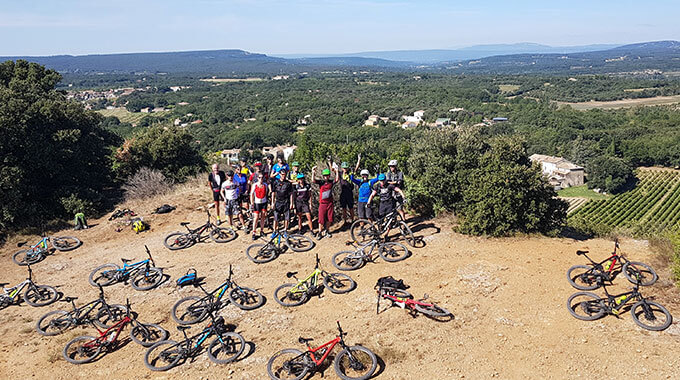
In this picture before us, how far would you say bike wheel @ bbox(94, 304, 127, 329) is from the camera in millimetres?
7960

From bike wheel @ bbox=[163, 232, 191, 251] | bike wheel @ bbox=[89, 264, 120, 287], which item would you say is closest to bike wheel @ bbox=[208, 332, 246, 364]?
bike wheel @ bbox=[89, 264, 120, 287]

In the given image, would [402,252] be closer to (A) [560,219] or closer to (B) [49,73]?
(A) [560,219]

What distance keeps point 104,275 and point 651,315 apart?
37.9 feet

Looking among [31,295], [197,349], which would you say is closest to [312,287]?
[197,349]

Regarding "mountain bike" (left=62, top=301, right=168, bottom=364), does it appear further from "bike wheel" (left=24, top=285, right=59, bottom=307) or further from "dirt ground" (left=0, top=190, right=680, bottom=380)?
"bike wheel" (left=24, top=285, right=59, bottom=307)

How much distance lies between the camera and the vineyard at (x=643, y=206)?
40.3 metres

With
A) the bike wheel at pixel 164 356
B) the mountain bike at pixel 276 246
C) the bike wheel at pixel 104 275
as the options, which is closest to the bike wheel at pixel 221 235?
the mountain bike at pixel 276 246

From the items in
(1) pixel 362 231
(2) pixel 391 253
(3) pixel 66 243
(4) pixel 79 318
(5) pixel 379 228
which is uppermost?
(5) pixel 379 228

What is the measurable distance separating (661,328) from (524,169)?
5.41m

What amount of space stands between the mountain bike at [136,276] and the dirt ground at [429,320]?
21cm

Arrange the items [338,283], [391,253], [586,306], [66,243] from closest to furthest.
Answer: [586,306], [338,283], [391,253], [66,243]

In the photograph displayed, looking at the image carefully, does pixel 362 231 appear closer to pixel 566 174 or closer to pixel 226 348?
pixel 226 348

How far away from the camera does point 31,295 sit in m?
9.17

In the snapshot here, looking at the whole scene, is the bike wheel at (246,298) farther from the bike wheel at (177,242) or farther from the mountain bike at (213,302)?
the bike wheel at (177,242)
